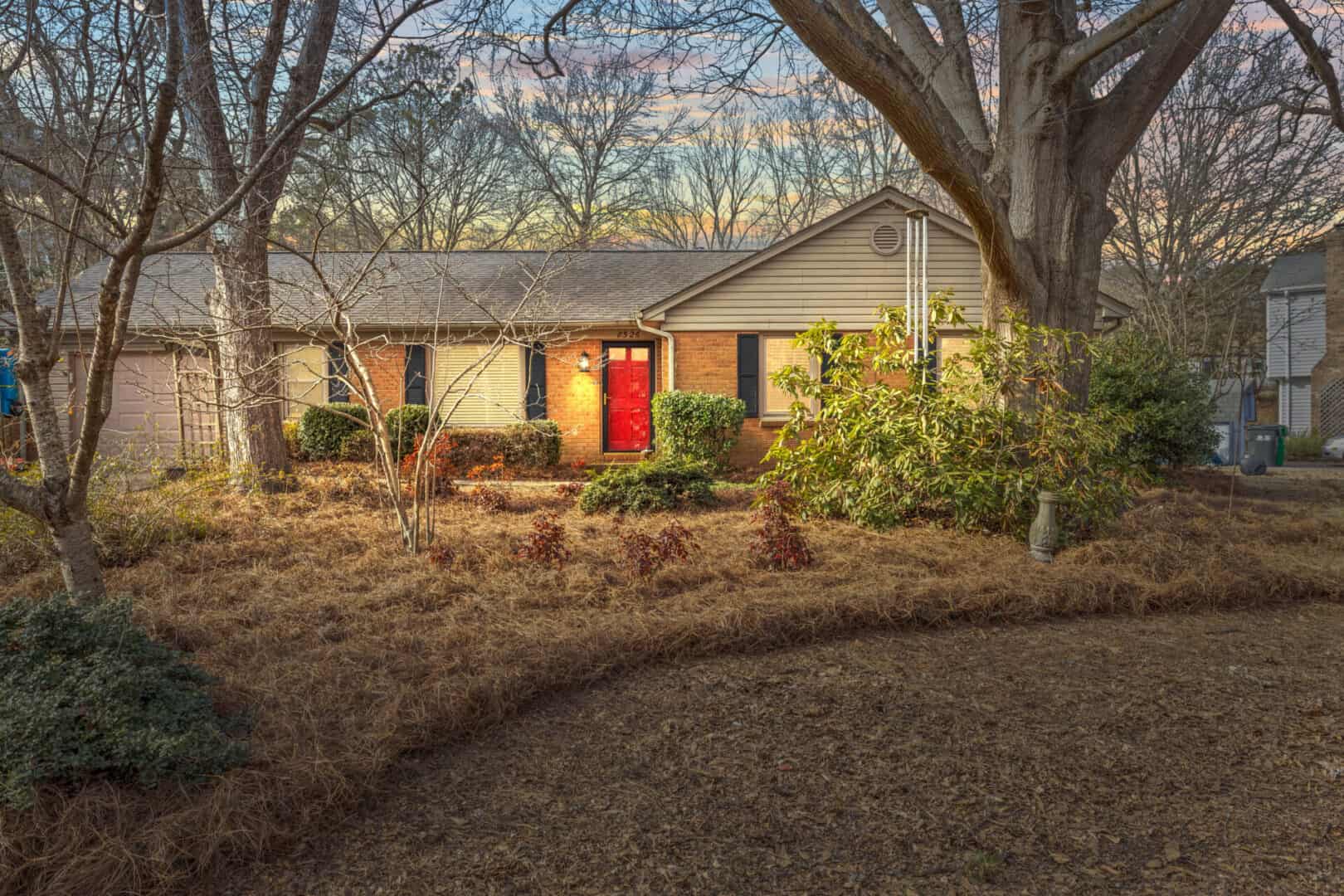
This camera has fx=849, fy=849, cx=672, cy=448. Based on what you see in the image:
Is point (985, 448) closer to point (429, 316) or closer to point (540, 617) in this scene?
point (540, 617)

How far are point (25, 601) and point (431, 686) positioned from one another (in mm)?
1600

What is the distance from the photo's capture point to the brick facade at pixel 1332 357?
72.5ft

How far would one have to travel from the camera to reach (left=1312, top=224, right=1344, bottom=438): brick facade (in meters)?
22.1

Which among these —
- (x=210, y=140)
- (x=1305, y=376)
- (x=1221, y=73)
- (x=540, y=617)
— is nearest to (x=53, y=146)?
(x=540, y=617)

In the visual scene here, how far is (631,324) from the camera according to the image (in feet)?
47.8

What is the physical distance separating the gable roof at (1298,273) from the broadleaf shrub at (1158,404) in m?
16.4

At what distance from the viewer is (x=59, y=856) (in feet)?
8.15

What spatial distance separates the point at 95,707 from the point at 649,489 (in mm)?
6570

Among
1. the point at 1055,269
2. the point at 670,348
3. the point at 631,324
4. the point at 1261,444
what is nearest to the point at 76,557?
the point at 1055,269

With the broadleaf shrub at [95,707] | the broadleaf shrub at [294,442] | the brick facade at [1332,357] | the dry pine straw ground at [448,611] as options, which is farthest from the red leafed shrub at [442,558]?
the brick facade at [1332,357]

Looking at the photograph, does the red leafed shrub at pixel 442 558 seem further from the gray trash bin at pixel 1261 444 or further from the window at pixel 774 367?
the gray trash bin at pixel 1261 444

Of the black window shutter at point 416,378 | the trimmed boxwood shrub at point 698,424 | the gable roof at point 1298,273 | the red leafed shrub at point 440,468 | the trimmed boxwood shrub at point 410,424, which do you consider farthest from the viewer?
the gable roof at point 1298,273

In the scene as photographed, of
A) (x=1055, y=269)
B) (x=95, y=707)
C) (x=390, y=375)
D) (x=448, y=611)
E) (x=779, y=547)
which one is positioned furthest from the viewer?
(x=390, y=375)

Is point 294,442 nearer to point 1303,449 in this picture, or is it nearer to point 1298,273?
point 1303,449
